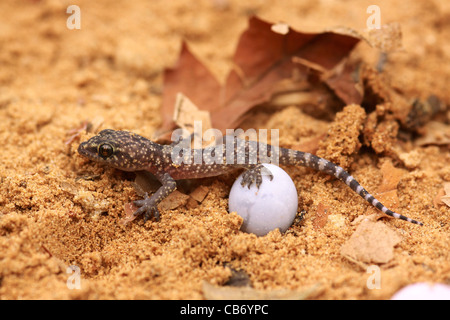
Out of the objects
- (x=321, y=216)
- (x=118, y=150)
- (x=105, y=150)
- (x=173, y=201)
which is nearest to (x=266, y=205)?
(x=321, y=216)

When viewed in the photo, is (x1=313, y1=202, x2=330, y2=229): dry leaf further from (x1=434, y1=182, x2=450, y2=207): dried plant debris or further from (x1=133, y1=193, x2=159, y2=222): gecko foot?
(x1=133, y1=193, x2=159, y2=222): gecko foot

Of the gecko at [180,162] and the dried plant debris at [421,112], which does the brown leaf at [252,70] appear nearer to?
the gecko at [180,162]

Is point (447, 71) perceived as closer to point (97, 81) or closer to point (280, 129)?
point (280, 129)

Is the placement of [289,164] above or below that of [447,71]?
below

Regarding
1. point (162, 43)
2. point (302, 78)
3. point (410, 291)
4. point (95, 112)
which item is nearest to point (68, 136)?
point (95, 112)

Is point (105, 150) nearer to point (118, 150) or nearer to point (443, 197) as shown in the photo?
point (118, 150)

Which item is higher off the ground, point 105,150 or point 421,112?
point 421,112
